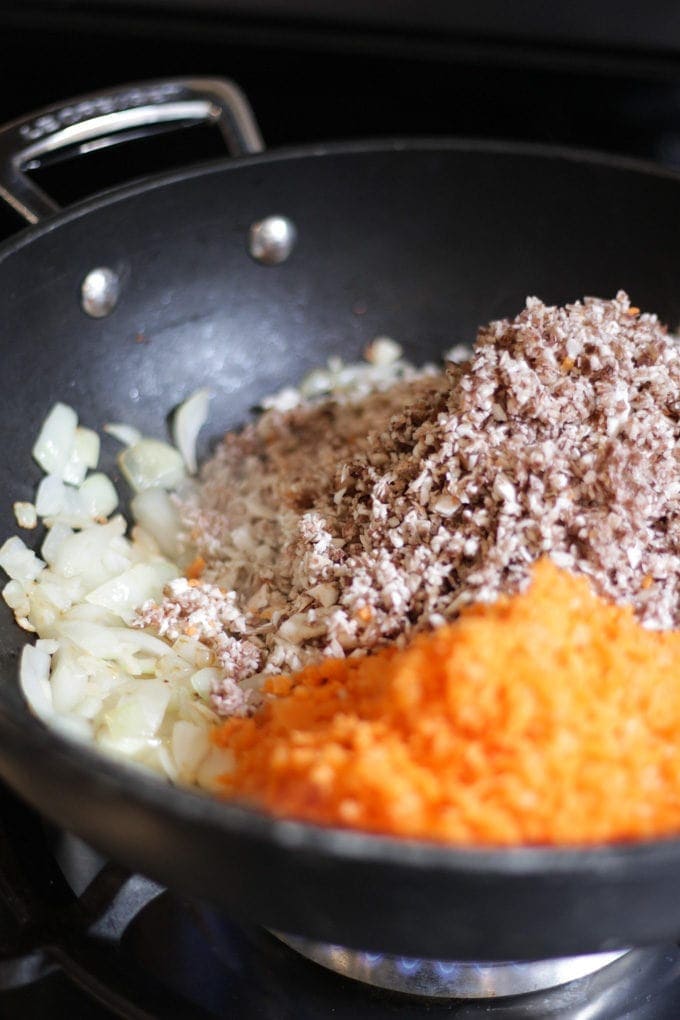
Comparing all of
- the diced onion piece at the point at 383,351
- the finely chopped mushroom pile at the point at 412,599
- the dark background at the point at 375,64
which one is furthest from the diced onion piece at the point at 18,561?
the dark background at the point at 375,64

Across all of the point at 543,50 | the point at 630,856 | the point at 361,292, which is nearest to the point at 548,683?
the point at 630,856

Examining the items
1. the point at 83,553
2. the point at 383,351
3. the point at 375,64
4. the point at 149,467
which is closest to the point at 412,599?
the point at 83,553

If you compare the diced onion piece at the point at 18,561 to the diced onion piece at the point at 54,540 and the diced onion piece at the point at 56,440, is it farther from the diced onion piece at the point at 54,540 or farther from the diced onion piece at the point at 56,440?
the diced onion piece at the point at 56,440

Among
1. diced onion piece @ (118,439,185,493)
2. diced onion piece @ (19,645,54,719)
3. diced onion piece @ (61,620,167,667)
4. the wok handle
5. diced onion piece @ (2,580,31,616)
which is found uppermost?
the wok handle

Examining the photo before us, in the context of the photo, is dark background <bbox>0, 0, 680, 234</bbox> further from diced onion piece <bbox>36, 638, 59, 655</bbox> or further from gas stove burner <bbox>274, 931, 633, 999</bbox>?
gas stove burner <bbox>274, 931, 633, 999</bbox>

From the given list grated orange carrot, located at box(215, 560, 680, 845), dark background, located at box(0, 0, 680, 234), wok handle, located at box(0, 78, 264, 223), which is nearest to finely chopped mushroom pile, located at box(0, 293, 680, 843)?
grated orange carrot, located at box(215, 560, 680, 845)

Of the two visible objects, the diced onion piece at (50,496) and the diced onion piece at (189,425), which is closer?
the diced onion piece at (50,496)
